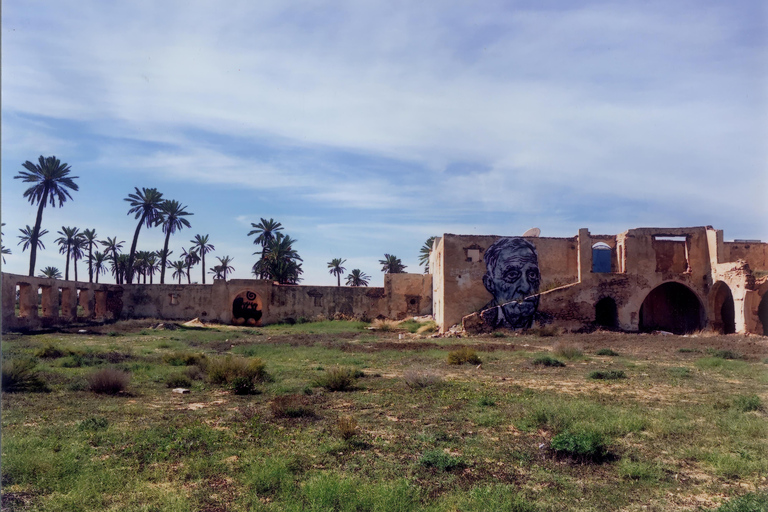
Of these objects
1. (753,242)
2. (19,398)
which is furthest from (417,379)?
(753,242)

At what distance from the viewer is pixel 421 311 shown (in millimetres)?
40656

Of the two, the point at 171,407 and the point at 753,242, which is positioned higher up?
the point at 753,242

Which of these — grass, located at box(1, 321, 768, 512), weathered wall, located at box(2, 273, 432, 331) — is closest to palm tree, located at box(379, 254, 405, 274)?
weathered wall, located at box(2, 273, 432, 331)

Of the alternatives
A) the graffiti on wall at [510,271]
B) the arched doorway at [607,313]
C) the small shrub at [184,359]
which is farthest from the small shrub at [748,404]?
the graffiti on wall at [510,271]

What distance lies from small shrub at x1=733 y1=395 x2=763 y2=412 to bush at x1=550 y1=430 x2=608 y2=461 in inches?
151

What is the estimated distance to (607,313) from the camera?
31.5 metres

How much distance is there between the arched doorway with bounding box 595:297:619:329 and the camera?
95.9ft

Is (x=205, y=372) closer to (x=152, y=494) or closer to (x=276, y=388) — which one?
(x=276, y=388)

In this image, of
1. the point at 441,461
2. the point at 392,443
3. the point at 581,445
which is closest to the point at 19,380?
the point at 392,443

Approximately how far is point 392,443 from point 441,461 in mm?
1090

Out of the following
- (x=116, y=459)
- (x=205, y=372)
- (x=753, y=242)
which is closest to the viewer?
(x=116, y=459)

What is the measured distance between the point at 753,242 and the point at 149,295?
40.8 m

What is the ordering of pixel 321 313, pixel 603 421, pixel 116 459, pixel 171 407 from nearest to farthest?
pixel 116 459 → pixel 603 421 → pixel 171 407 → pixel 321 313

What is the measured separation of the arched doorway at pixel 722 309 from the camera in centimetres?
2847
